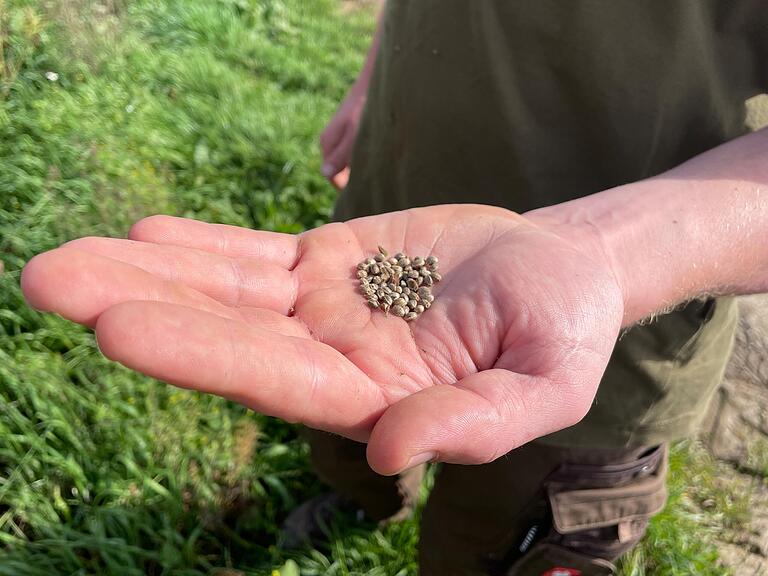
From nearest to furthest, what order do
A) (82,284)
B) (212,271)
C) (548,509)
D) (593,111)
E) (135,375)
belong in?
(82,284) < (212,271) < (593,111) < (548,509) < (135,375)

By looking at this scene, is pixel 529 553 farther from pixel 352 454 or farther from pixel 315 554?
pixel 315 554

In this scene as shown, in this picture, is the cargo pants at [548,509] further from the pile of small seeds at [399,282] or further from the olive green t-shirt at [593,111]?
the pile of small seeds at [399,282]

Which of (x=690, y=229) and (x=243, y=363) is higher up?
(x=690, y=229)

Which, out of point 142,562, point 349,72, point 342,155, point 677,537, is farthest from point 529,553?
point 349,72

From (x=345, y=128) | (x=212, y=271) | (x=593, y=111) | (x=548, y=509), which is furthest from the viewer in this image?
(x=345, y=128)

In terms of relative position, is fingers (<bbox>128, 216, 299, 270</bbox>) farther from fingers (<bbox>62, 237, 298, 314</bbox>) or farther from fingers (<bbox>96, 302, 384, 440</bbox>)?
fingers (<bbox>96, 302, 384, 440</bbox>)

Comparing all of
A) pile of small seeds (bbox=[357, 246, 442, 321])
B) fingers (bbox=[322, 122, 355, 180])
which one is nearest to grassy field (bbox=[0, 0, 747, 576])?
pile of small seeds (bbox=[357, 246, 442, 321])

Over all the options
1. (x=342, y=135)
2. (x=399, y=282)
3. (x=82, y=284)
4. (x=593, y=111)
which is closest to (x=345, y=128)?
(x=342, y=135)

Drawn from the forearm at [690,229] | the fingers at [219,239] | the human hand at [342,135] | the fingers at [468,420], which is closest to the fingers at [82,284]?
the fingers at [219,239]

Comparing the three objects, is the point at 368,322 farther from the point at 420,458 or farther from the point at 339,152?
the point at 339,152
